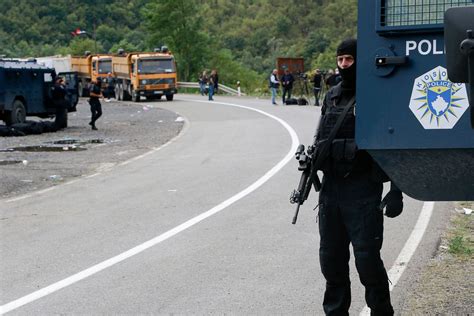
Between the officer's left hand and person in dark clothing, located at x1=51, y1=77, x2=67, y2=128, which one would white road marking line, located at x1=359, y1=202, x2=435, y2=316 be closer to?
the officer's left hand

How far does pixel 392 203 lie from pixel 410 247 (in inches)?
147

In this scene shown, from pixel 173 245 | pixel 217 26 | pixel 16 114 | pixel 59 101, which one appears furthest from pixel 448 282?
pixel 217 26

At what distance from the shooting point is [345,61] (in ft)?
16.7

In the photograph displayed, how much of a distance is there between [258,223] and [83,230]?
6.90 feet

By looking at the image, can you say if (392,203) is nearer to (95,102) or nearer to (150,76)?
(95,102)

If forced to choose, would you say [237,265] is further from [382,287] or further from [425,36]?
[425,36]

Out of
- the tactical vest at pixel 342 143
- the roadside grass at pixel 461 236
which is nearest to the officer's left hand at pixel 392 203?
the tactical vest at pixel 342 143

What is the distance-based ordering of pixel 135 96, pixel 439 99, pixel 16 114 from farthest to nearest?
pixel 135 96, pixel 16 114, pixel 439 99

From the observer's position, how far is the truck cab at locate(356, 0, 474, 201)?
405 cm

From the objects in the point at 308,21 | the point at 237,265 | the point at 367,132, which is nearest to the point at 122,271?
the point at 237,265

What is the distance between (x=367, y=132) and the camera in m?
4.25

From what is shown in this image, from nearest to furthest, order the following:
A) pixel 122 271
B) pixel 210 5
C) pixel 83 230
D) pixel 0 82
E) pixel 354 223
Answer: pixel 354 223 < pixel 122 271 < pixel 83 230 < pixel 0 82 < pixel 210 5

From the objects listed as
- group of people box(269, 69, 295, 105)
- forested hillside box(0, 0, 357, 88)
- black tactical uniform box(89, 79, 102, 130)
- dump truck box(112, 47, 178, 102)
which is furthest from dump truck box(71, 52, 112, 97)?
forested hillside box(0, 0, 357, 88)

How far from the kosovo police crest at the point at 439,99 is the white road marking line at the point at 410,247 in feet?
8.28
